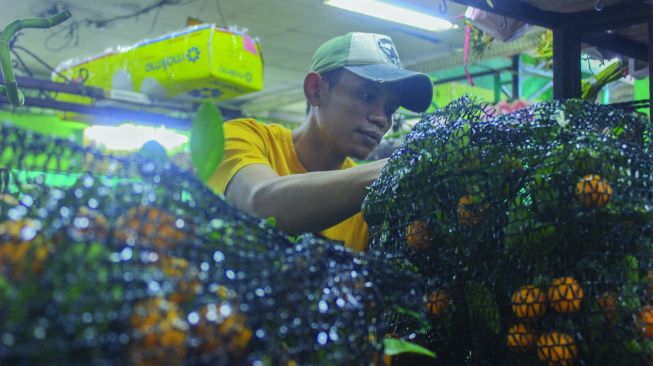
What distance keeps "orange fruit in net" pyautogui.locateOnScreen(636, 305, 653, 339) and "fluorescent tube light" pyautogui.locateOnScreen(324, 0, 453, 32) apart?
3537 millimetres

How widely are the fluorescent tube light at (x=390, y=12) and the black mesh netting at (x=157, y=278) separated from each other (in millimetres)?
3709

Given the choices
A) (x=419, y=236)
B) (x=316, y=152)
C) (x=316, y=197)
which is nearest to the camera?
(x=419, y=236)

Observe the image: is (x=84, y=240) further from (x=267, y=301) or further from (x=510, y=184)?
(x=510, y=184)

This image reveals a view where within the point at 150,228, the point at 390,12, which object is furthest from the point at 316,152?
the point at 390,12

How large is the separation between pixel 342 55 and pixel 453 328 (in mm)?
1059

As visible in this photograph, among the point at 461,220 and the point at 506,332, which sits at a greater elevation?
the point at 461,220

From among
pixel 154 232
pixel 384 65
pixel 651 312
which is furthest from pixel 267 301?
A: pixel 384 65

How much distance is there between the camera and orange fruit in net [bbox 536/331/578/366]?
59 centimetres

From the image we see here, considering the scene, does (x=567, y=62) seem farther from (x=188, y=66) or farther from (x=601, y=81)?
(x=188, y=66)

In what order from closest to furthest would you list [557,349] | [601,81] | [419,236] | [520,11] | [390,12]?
[557,349], [419,236], [520,11], [601,81], [390,12]

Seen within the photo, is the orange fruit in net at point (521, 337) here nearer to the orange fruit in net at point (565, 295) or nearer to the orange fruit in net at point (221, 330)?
the orange fruit in net at point (565, 295)

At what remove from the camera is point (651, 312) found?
636mm

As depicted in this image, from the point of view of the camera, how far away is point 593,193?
0.62m

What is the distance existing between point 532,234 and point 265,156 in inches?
40.6
